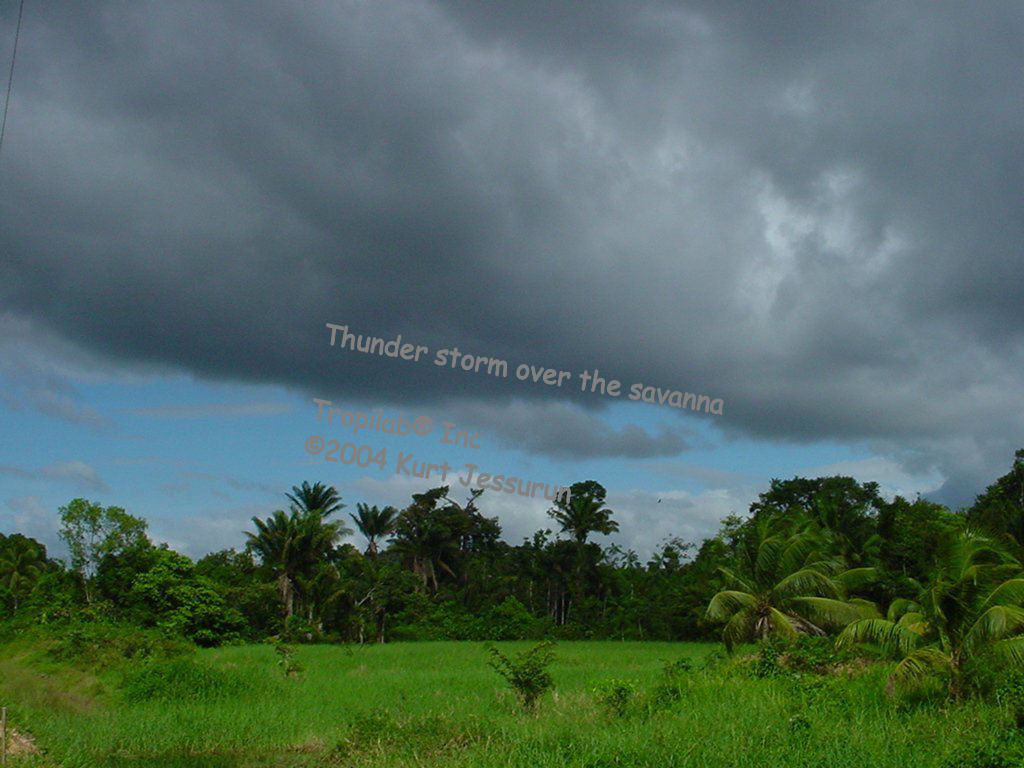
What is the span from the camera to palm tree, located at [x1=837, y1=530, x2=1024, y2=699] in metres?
14.3

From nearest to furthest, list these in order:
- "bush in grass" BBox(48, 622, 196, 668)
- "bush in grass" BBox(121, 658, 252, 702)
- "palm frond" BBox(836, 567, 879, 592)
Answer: "bush in grass" BBox(121, 658, 252, 702) < "bush in grass" BBox(48, 622, 196, 668) < "palm frond" BBox(836, 567, 879, 592)

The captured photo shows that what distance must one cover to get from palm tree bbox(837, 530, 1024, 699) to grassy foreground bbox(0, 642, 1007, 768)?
66 cm

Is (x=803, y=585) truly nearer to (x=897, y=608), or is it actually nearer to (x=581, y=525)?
(x=897, y=608)

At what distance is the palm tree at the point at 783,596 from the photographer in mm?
24094

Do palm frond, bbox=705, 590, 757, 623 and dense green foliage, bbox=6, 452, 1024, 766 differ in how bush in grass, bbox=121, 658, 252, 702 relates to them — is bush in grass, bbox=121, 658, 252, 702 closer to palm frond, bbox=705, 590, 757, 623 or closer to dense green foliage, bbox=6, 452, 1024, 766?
dense green foliage, bbox=6, 452, 1024, 766

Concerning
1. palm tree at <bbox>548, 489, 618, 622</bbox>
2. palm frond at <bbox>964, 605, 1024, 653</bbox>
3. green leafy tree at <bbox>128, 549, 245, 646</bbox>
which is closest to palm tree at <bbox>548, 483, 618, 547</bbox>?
palm tree at <bbox>548, 489, 618, 622</bbox>

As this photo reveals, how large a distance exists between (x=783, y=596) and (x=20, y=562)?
52.1 meters

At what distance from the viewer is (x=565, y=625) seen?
49375 millimetres

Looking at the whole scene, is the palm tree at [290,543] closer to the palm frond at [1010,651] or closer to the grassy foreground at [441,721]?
the grassy foreground at [441,721]

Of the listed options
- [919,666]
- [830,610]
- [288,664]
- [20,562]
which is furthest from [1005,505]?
[20,562]

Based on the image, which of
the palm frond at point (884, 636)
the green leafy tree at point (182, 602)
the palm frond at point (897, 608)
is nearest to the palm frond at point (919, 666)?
the palm frond at point (884, 636)

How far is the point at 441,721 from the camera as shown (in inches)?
591

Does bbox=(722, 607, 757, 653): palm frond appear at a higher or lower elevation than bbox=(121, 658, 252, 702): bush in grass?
higher

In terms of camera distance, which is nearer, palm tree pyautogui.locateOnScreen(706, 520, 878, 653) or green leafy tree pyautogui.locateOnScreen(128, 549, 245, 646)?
palm tree pyautogui.locateOnScreen(706, 520, 878, 653)
